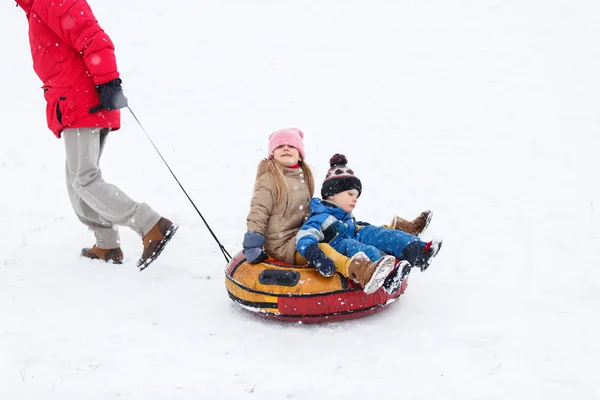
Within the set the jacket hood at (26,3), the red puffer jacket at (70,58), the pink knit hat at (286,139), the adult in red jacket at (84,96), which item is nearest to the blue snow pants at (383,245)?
the pink knit hat at (286,139)

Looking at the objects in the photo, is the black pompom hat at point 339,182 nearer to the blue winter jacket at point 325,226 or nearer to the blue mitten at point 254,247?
the blue winter jacket at point 325,226

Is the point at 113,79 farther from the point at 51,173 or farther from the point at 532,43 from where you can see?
the point at 532,43

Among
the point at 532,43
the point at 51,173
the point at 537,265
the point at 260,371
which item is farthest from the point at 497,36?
the point at 260,371

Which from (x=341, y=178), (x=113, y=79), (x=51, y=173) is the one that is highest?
(x=113, y=79)

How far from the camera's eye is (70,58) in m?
5.29

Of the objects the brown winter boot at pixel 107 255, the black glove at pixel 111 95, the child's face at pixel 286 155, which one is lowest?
the brown winter boot at pixel 107 255

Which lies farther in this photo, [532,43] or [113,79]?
[532,43]

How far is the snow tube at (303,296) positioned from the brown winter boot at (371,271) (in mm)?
172

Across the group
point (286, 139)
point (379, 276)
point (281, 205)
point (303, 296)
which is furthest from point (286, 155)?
point (379, 276)

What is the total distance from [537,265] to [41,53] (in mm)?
4517

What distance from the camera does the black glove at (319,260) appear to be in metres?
4.56

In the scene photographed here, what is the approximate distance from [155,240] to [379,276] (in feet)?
A: 6.66

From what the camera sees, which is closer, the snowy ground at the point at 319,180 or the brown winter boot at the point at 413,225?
the snowy ground at the point at 319,180

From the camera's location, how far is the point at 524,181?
7.76m
